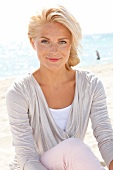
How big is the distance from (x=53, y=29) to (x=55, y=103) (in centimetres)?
52

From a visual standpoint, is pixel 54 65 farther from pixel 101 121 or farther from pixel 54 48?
pixel 101 121

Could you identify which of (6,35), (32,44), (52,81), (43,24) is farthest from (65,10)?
(6,35)

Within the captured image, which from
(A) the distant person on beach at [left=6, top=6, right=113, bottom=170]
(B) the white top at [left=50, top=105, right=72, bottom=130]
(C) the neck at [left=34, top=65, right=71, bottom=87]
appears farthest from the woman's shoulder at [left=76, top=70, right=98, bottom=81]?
(B) the white top at [left=50, top=105, right=72, bottom=130]

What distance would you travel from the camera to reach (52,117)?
265 centimetres

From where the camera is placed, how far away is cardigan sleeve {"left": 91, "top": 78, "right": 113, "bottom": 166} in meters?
2.61

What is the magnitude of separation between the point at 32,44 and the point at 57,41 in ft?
0.65

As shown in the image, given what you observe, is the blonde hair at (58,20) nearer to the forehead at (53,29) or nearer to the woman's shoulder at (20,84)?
the forehead at (53,29)

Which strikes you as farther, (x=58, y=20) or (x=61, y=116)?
(x=61, y=116)

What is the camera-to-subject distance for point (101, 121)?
2.67 meters

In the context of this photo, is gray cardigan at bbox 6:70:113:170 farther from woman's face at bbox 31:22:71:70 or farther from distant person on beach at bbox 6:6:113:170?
woman's face at bbox 31:22:71:70

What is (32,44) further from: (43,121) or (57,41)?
(43,121)

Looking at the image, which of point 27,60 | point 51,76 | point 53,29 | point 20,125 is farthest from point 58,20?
point 27,60

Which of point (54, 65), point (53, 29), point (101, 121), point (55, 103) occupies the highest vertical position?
point (53, 29)

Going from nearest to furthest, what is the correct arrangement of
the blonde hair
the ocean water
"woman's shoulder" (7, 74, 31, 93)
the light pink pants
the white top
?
the light pink pants < the blonde hair < "woman's shoulder" (7, 74, 31, 93) < the white top < the ocean water
